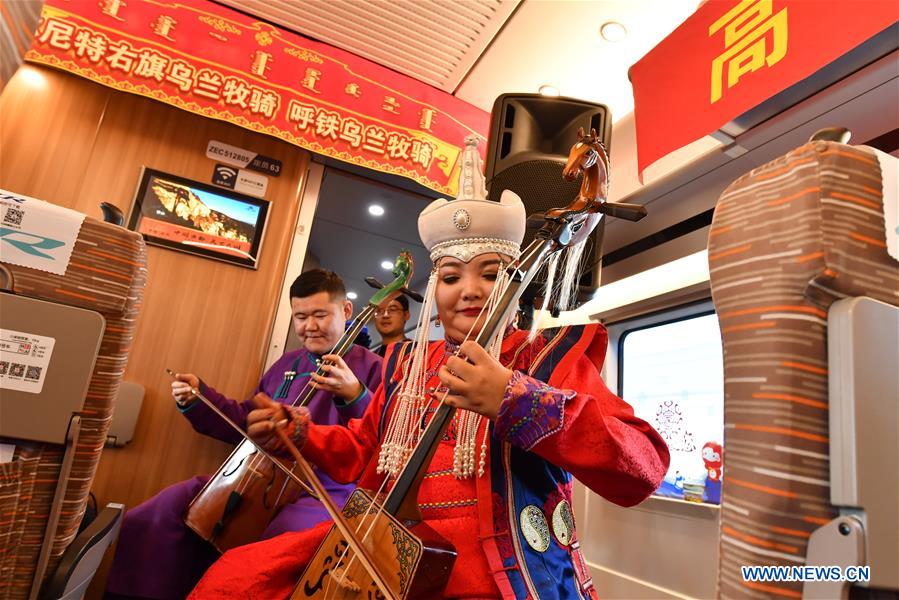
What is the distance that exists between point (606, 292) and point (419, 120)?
1498 millimetres

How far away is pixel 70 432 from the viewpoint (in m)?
0.81

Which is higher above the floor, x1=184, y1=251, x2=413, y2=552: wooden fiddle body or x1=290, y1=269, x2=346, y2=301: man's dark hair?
x1=290, y1=269, x2=346, y2=301: man's dark hair

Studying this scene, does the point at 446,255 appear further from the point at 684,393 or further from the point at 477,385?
the point at 684,393

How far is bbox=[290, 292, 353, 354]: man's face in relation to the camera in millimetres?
2404

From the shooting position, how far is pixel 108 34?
2.40 m

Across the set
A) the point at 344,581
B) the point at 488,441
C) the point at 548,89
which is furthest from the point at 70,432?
the point at 548,89

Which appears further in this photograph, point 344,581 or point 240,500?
point 240,500

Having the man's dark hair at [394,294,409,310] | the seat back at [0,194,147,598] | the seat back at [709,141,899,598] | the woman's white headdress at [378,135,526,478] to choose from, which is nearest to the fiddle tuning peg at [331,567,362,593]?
the woman's white headdress at [378,135,526,478]

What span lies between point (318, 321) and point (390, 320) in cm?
76

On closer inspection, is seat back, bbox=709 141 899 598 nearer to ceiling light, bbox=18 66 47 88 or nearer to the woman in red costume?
the woman in red costume

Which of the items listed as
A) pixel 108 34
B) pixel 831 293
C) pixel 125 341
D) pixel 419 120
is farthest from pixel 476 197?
pixel 108 34

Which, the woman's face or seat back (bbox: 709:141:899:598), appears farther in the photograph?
the woman's face

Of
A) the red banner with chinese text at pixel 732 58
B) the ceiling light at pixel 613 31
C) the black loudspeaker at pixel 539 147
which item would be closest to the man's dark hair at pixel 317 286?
the black loudspeaker at pixel 539 147

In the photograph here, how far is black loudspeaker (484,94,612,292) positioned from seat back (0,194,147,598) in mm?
1520
